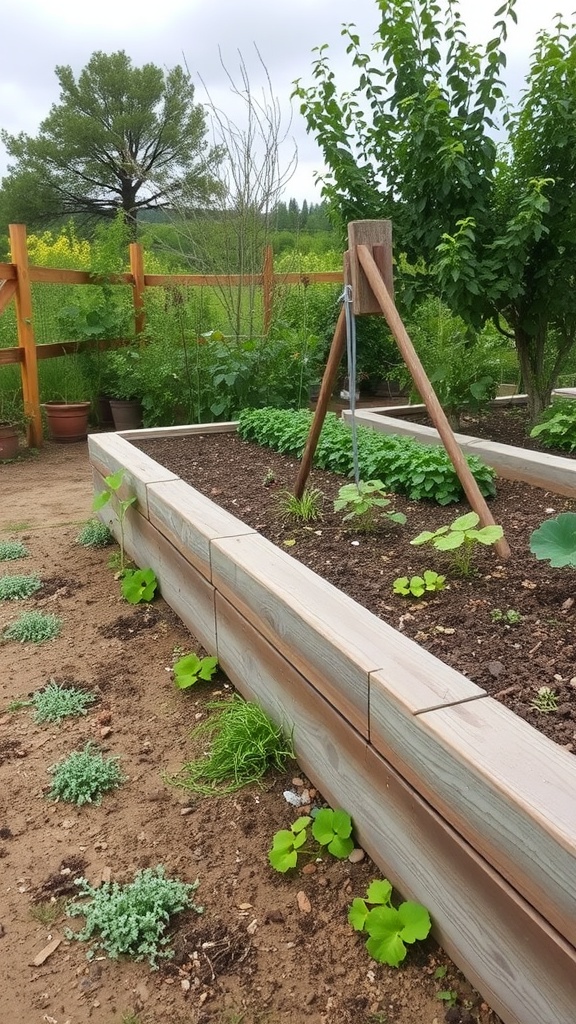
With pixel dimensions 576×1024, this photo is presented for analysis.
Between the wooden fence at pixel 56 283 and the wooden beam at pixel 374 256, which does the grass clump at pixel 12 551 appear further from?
the wooden fence at pixel 56 283

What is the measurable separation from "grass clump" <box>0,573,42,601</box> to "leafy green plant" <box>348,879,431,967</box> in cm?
250

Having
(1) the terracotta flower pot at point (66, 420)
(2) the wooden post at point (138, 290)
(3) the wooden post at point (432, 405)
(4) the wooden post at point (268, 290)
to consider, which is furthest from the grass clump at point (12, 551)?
(2) the wooden post at point (138, 290)

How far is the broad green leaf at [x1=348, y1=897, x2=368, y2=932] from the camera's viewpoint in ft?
5.34

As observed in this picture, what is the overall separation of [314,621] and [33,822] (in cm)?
97

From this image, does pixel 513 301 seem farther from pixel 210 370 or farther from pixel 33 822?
pixel 33 822

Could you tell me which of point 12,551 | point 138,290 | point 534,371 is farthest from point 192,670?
point 138,290

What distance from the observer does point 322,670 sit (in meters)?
1.93

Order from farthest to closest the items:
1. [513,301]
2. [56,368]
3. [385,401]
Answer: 1. [385,401]
2. [56,368]
3. [513,301]

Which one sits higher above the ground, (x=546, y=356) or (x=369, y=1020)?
(x=546, y=356)

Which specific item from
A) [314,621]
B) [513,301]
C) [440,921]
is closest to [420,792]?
[440,921]

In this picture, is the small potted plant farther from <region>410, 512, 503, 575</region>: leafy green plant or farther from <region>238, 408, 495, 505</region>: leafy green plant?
<region>410, 512, 503, 575</region>: leafy green plant

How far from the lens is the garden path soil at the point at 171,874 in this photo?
59.9 inches

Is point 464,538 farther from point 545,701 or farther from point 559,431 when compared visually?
point 559,431

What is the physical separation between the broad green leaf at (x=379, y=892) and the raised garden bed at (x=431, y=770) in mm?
38
